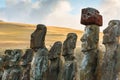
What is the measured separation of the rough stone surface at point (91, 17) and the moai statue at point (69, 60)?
2464mm

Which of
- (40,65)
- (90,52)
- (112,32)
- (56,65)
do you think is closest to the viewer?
(112,32)

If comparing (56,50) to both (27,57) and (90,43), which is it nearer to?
(27,57)

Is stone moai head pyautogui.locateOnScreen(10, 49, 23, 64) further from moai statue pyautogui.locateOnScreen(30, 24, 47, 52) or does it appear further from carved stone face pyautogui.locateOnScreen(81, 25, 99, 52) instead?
carved stone face pyautogui.locateOnScreen(81, 25, 99, 52)

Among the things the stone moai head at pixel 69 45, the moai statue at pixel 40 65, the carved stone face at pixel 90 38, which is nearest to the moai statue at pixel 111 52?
the carved stone face at pixel 90 38

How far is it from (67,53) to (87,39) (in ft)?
9.33

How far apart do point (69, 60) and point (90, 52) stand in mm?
3068

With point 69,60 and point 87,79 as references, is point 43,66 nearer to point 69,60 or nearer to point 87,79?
point 69,60

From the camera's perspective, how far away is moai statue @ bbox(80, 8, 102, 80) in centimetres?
1888

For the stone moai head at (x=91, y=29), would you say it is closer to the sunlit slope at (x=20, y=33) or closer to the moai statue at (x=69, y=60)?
the moai statue at (x=69, y=60)

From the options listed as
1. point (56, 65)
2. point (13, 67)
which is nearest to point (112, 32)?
point (56, 65)

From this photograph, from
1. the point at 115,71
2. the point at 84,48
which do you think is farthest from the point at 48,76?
the point at 115,71

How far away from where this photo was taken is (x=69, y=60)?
71.9 feet

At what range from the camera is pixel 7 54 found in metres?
24.3

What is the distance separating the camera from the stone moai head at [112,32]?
18.2m
